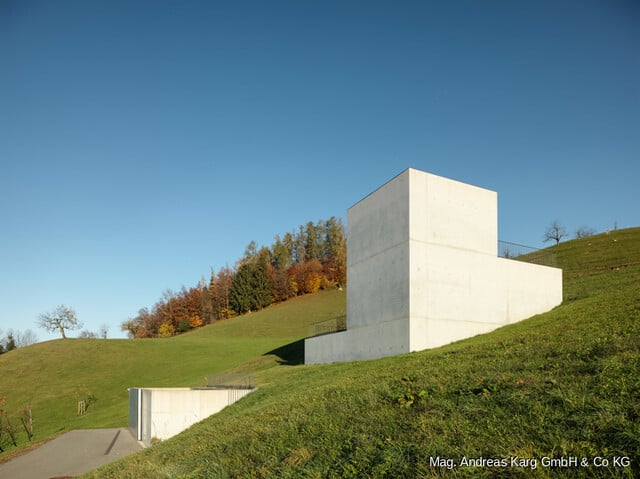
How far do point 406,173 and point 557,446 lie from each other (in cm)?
1749

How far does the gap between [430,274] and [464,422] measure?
1519 cm

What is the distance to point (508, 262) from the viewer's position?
24266 millimetres

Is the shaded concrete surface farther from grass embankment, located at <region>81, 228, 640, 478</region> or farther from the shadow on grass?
the shadow on grass

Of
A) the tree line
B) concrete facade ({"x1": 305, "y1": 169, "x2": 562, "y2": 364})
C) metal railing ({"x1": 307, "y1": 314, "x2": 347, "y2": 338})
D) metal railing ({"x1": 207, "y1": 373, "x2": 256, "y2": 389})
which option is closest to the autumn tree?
the tree line

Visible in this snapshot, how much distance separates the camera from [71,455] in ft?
67.5

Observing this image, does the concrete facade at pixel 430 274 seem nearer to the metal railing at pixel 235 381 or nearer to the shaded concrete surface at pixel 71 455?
the metal railing at pixel 235 381

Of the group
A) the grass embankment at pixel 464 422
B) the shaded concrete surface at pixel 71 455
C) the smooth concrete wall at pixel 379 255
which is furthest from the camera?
the smooth concrete wall at pixel 379 255

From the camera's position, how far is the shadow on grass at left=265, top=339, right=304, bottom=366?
1574 inches

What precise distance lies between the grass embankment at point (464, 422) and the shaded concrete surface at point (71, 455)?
6.63 meters

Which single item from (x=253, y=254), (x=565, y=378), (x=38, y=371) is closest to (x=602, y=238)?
(x=565, y=378)

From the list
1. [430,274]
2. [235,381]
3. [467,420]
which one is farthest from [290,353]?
[467,420]

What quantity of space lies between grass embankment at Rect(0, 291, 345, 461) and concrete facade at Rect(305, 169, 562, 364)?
1717cm

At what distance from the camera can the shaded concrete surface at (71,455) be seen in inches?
692

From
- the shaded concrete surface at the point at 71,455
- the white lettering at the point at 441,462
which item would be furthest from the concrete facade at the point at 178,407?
the white lettering at the point at 441,462
